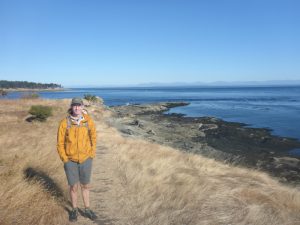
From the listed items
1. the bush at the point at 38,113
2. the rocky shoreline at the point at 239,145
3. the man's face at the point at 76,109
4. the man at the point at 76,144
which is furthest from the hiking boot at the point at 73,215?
the bush at the point at 38,113

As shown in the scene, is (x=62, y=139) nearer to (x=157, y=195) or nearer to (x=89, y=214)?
(x=89, y=214)

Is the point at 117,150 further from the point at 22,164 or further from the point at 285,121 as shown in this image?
the point at 285,121

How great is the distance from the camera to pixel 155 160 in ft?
36.0

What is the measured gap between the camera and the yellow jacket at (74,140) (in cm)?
558

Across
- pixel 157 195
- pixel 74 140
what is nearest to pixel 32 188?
pixel 74 140

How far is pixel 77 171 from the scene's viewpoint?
5820 millimetres

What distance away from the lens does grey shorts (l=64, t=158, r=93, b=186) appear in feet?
18.7

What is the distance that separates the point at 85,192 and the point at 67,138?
111 cm

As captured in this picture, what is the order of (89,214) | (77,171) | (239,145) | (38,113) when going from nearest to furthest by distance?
(77,171)
(89,214)
(38,113)
(239,145)

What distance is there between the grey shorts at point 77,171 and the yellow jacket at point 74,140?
0.31 feet

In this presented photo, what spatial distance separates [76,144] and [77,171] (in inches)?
20.7

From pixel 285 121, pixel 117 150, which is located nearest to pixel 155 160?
pixel 117 150

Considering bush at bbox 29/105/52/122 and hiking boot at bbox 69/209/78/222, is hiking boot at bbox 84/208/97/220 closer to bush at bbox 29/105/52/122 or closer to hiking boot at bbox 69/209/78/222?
hiking boot at bbox 69/209/78/222

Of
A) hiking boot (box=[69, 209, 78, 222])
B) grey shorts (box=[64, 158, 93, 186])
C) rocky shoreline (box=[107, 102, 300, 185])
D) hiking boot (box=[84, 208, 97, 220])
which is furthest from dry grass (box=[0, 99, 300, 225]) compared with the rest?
rocky shoreline (box=[107, 102, 300, 185])
